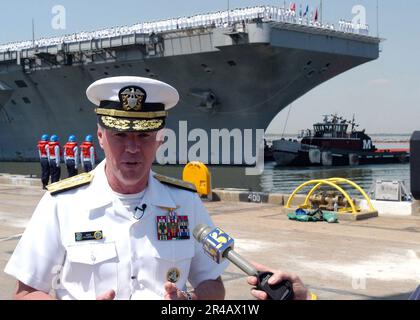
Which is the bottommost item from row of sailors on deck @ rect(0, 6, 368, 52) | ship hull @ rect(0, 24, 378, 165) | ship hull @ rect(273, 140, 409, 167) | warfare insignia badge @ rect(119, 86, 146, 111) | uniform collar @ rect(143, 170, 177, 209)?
ship hull @ rect(273, 140, 409, 167)

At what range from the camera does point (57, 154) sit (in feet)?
56.3

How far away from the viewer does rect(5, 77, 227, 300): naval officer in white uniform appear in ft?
6.93

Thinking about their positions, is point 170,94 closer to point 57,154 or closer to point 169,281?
point 169,281

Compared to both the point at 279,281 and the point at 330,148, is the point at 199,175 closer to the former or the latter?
the point at 279,281

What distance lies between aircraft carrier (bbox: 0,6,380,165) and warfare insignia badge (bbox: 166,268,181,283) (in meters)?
24.5

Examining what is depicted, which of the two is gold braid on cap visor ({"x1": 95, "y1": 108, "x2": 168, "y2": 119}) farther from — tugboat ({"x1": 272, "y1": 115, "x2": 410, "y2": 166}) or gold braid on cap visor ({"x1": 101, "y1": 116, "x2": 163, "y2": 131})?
tugboat ({"x1": 272, "y1": 115, "x2": 410, "y2": 166})

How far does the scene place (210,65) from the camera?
28.9 meters

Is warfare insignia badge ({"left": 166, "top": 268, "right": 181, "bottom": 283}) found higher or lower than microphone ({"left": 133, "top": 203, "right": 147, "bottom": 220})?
lower

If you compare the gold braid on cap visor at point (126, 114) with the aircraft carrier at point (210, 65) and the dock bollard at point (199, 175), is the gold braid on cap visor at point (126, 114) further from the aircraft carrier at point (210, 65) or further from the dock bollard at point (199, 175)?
the aircraft carrier at point (210, 65)

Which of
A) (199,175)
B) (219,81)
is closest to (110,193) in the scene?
(199,175)

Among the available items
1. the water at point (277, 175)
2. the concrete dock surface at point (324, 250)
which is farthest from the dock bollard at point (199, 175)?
the water at point (277, 175)

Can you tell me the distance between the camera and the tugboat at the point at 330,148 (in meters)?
36.6

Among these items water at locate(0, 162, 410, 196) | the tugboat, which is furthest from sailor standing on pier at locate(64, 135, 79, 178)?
the tugboat
